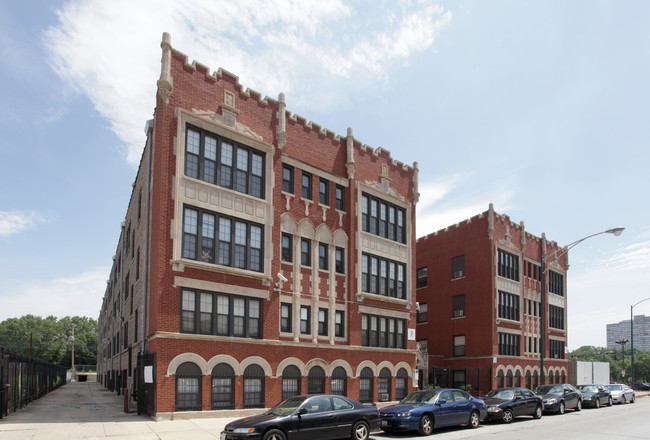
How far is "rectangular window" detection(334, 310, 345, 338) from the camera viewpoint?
2834 centimetres

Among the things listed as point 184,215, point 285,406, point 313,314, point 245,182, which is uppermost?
point 245,182

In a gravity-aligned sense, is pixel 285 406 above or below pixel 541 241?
below

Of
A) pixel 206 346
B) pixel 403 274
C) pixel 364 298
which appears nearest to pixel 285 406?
pixel 206 346

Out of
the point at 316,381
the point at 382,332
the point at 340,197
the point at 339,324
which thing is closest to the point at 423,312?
the point at 382,332

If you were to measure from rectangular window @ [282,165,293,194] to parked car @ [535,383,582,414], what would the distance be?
16.7 m

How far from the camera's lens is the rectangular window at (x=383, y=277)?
99.3 ft

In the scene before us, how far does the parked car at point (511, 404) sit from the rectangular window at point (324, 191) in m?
12.7

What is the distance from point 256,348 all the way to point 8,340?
128469mm

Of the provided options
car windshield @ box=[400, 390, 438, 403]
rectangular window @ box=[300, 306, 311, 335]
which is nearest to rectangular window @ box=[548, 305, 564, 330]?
rectangular window @ box=[300, 306, 311, 335]

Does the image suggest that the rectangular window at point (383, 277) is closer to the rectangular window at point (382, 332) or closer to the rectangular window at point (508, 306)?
the rectangular window at point (382, 332)

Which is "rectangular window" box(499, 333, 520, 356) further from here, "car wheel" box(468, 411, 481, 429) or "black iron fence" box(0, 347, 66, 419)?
"black iron fence" box(0, 347, 66, 419)

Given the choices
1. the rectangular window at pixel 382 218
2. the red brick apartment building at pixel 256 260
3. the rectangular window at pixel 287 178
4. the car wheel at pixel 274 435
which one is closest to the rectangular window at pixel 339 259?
the red brick apartment building at pixel 256 260

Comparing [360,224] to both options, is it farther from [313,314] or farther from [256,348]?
[256,348]

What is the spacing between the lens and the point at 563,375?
49656 millimetres
